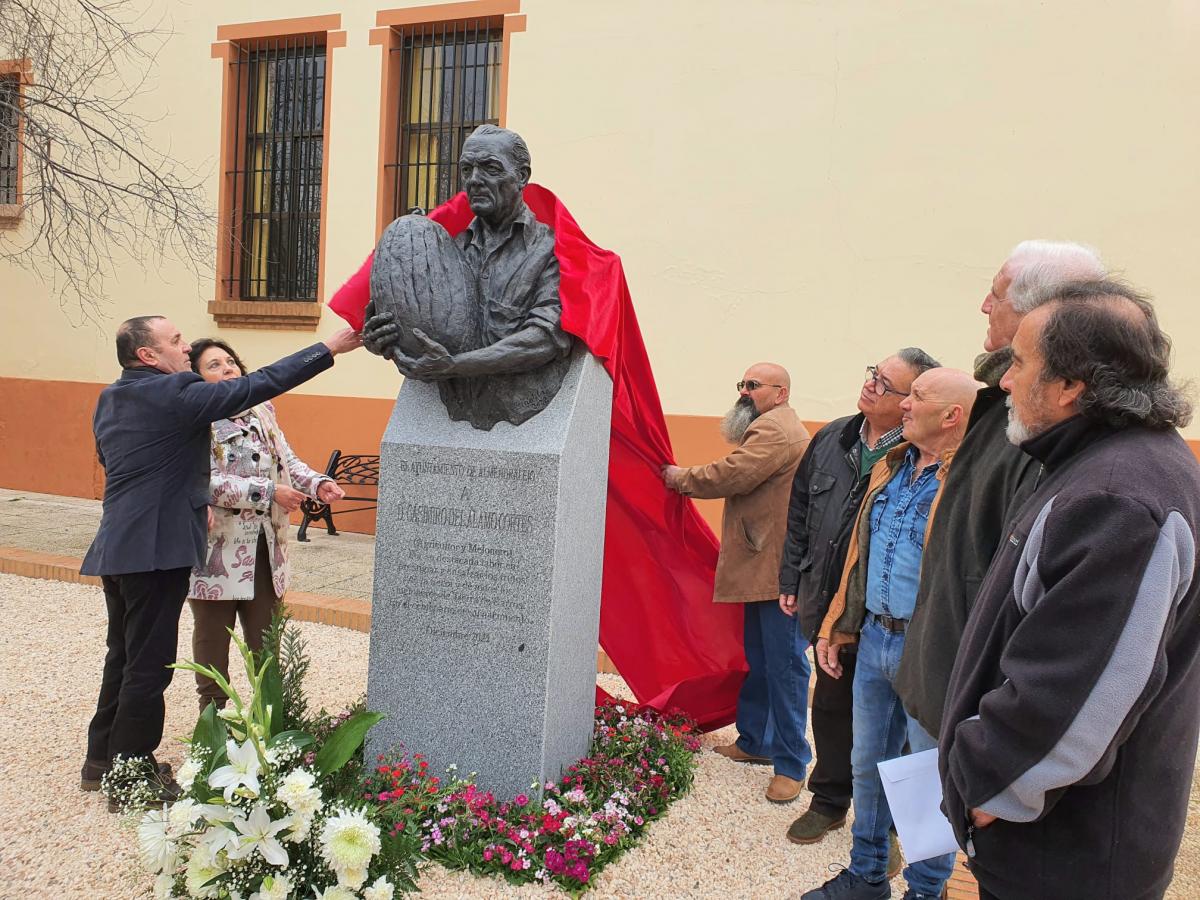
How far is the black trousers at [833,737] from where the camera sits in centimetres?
341

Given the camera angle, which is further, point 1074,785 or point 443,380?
point 443,380

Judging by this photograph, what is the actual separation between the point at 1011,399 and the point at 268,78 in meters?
9.21

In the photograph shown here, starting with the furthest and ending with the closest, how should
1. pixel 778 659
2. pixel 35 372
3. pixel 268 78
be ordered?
pixel 35 372 < pixel 268 78 < pixel 778 659

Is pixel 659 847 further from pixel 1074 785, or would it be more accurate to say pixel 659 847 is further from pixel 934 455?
pixel 1074 785

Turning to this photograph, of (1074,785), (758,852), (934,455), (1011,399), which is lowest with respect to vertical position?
(758,852)

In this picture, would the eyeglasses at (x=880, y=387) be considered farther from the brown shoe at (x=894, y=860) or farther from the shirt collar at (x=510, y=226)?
the brown shoe at (x=894, y=860)

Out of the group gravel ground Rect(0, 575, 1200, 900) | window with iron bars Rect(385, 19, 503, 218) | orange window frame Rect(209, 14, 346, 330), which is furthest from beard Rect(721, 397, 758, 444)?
orange window frame Rect(209, 14, 346, 330)

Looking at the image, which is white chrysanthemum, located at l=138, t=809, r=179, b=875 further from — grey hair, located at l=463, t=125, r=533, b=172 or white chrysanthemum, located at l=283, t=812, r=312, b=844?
grey hair, located at l=463, t=125, r=533, b=172

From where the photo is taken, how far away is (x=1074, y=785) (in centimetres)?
167

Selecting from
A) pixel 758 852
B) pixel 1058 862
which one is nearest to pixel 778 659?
pixel 758 852

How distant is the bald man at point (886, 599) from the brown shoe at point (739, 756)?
4.03 feet

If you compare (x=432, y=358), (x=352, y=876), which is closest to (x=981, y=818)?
(x=352, y=876)

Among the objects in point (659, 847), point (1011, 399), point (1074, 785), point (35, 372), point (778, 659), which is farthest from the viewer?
point (35, 372)

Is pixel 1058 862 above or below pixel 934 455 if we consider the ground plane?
below
